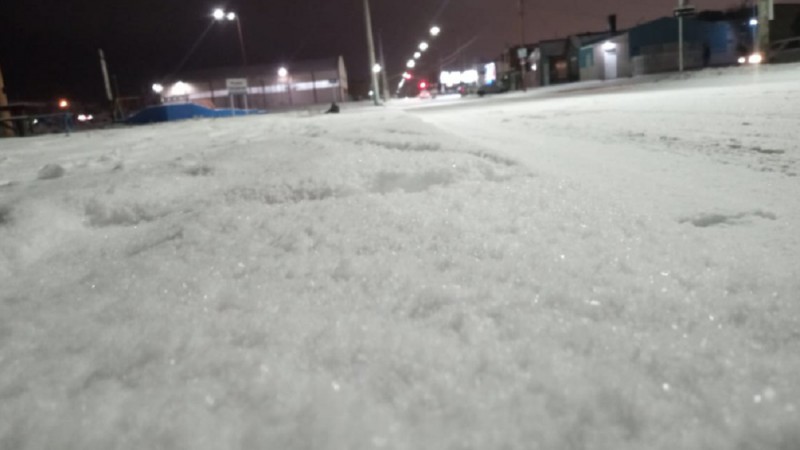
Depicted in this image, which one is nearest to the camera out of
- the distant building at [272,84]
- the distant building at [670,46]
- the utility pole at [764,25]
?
the utility pole at [764,25]

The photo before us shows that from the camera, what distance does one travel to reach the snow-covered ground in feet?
3.49

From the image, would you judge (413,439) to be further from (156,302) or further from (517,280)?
(156,302)

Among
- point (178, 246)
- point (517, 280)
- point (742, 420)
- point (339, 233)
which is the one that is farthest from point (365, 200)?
point (742, 420)

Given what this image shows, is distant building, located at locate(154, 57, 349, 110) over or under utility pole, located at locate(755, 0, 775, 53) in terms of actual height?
over

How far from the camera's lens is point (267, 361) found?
4.16 ft

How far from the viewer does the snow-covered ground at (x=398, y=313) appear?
106 centimetres

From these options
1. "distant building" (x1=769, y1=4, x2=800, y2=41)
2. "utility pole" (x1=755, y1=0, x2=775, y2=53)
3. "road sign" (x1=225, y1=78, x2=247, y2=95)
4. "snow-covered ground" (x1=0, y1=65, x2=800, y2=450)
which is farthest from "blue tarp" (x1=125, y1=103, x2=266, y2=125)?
"distant building" (x1=769, y1=4, x2=800, y2=41)

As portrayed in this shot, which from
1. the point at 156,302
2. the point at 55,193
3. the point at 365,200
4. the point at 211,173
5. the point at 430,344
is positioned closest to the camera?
the point at 430,344

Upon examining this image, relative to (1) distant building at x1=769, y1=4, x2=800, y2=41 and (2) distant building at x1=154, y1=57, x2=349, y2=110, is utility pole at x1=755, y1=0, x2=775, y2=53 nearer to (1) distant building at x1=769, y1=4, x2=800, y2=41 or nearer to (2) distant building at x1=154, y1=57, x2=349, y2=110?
(1) distant building at x1=769, y1=4, x2=800, y2=41

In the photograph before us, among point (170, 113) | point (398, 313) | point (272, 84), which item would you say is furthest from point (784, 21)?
point (398, 313)

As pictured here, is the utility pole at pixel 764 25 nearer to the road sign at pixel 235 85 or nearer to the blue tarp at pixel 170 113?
the road sign at pixel 235 85

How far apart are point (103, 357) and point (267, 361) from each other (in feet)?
1.45

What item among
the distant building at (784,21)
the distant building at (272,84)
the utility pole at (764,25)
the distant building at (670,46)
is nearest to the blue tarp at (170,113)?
the utility pole at (764,25)

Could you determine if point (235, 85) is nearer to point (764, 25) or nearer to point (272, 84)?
point (764, 25)
